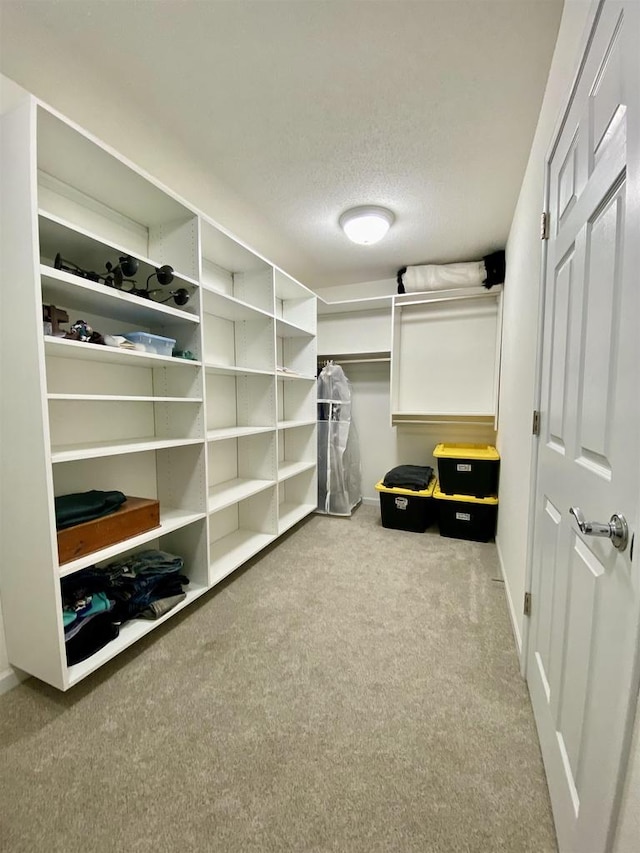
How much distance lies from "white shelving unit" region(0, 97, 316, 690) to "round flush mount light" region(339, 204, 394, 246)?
64 centimetres

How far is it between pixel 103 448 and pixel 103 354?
433 mm

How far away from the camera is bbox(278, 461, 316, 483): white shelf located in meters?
2.94

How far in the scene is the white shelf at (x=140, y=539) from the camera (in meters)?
1.35

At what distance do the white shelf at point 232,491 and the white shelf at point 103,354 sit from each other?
0.88 m

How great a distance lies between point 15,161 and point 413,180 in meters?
1.95

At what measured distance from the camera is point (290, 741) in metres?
1.20

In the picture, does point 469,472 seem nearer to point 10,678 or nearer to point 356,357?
point 356,357

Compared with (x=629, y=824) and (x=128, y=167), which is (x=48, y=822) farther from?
(x=128, y=167)

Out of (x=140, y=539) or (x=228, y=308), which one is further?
(x=228, y=308)

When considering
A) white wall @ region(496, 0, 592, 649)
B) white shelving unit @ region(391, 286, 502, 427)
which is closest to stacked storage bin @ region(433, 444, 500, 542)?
white wall @ region(496, 0, 592, 649)

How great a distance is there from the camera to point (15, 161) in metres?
1.20

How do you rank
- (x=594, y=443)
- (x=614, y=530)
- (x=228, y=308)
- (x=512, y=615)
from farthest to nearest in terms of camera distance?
(x=228, y=308) → (x=512, y=615) → (x=594, y=443) → (x=614, y=530)

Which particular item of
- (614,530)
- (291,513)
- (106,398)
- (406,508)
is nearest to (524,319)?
(614,530)

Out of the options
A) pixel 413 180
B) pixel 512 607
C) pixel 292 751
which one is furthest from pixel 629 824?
pixel 413 180
